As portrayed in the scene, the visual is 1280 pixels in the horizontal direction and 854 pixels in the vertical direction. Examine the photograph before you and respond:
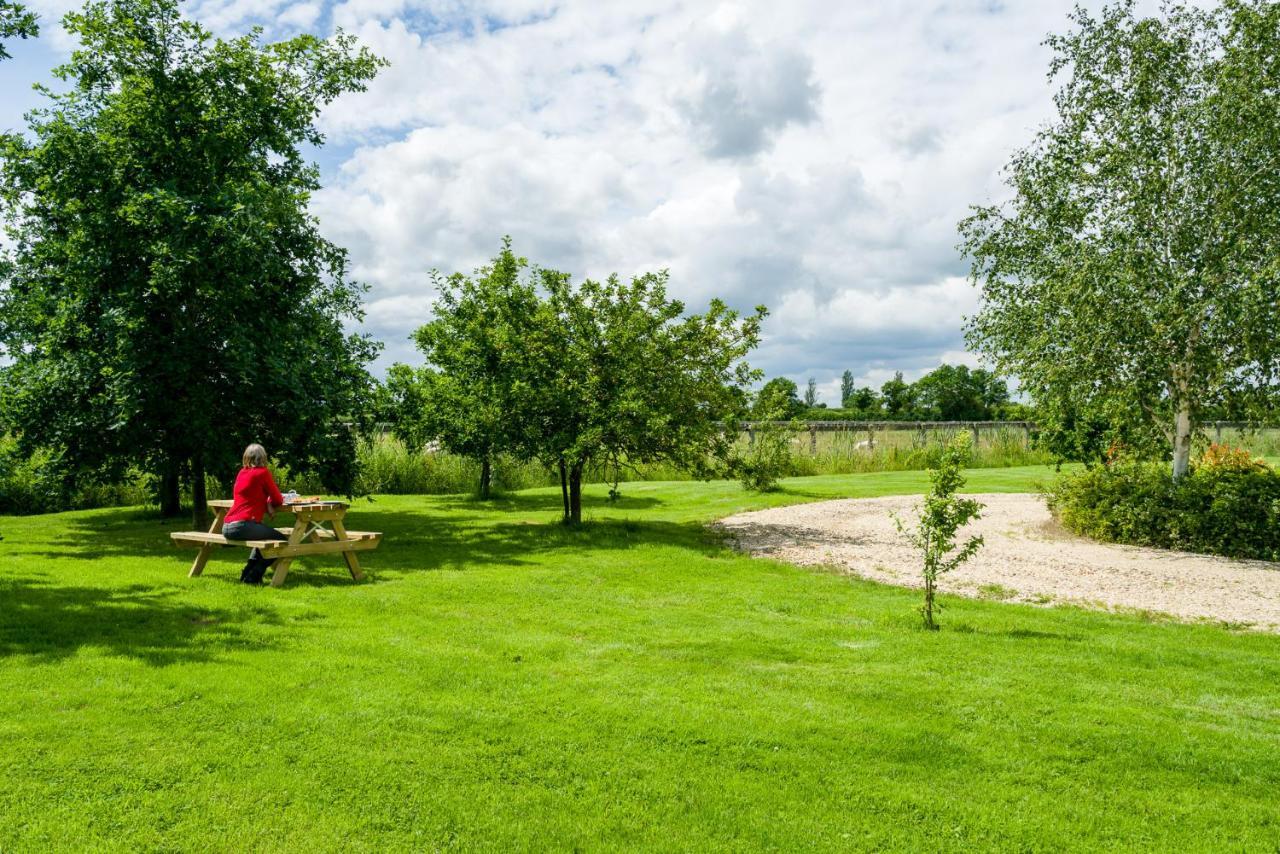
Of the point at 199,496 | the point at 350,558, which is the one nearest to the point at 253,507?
the point at 350,558

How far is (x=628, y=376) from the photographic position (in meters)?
13.5

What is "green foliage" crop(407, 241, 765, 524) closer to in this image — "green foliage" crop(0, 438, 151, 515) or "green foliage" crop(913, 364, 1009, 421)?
"green foliage" crop(0, 438, 151, 515)

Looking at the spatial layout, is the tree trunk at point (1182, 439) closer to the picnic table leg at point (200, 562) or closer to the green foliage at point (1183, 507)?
the green foliage at point (1183, 507)

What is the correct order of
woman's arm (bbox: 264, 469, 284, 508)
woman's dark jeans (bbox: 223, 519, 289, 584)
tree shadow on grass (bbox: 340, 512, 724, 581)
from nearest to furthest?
woman's dark jeans (bbox: 223, 519, 289, 584), woman's arm (bbox: 264, 469, 284, 508), tree shadow on grass (bbox: 340, 512, 724, 581)

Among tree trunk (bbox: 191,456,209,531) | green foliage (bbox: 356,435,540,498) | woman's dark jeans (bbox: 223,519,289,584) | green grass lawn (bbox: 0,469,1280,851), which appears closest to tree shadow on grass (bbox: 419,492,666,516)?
green foliage (bbox: 356,435,540,498)

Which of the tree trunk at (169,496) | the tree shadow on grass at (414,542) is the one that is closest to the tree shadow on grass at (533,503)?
the tree shadow on grass at (414,542)

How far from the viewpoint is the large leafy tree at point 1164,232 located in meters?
12.7

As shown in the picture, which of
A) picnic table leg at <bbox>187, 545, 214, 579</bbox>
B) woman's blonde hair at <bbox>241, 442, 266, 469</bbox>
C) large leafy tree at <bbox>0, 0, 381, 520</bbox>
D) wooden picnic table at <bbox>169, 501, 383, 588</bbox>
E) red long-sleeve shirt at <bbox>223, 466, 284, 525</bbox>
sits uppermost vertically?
large leafy tree at <bbox>0, 0, 381, 520</bbox>

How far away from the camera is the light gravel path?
975 cm

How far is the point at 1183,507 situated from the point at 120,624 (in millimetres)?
14082

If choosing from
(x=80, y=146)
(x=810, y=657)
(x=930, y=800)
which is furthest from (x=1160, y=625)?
(x=80, y=146)

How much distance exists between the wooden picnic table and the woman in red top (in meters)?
0.12

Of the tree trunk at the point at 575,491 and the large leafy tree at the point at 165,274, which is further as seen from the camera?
the tree trunk at the point at 575,491

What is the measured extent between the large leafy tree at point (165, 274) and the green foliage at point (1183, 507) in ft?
40.6
